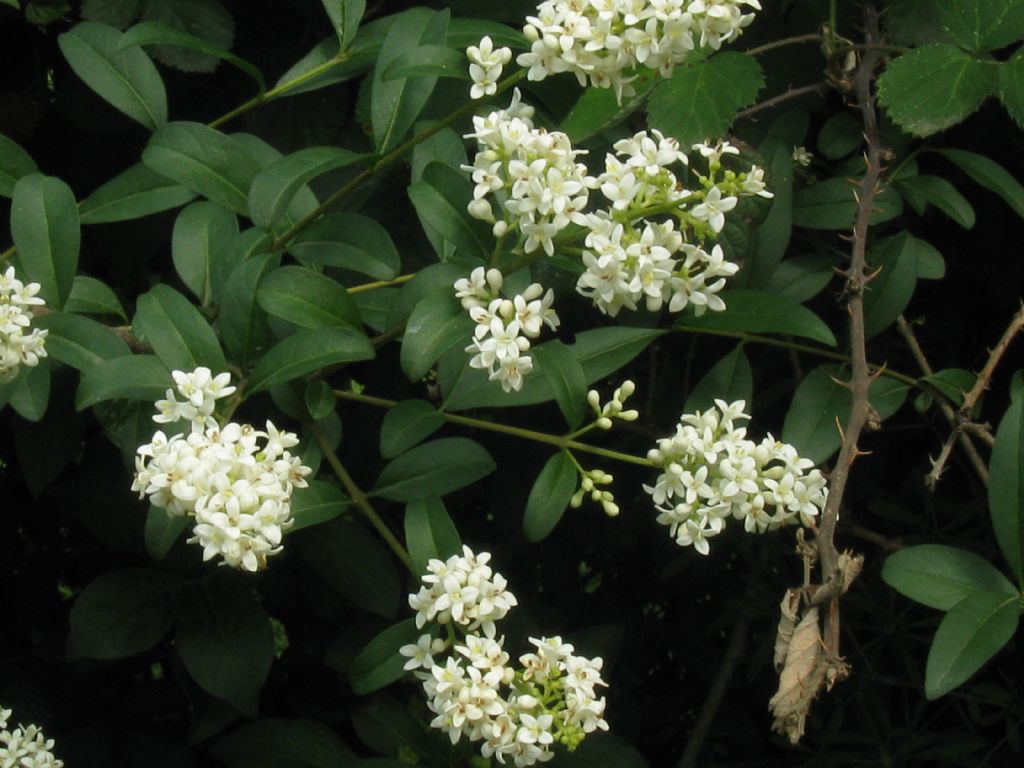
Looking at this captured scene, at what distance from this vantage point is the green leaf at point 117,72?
2289 mm

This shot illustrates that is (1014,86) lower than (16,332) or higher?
higher

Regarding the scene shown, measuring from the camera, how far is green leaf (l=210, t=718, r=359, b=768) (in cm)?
228

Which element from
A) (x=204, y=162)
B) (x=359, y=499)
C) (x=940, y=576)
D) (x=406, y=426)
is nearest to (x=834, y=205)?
(x=940, y=576)

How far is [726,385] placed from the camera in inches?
88.2

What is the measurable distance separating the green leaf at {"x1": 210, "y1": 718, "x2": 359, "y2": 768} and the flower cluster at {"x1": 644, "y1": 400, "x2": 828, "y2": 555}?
0.85m

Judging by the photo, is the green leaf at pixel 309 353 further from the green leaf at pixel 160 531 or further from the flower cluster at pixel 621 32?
the flower cluster at pixel 621 32

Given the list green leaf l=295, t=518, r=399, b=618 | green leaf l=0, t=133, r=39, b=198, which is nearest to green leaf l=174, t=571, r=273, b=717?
green leaf l=295, t=518, r=399, b=618

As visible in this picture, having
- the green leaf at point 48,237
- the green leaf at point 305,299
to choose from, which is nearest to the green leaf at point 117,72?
the green leaf at point 48,237

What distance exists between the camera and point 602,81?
1.76 metres

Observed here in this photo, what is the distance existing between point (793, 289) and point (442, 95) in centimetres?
78

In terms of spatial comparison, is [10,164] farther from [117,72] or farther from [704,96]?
[704,96]

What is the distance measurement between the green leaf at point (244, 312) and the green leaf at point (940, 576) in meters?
1.09

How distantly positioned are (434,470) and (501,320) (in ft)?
1.38

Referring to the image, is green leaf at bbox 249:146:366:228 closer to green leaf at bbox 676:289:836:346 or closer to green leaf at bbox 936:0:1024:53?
green leaf at bbox 676:289:836:346
